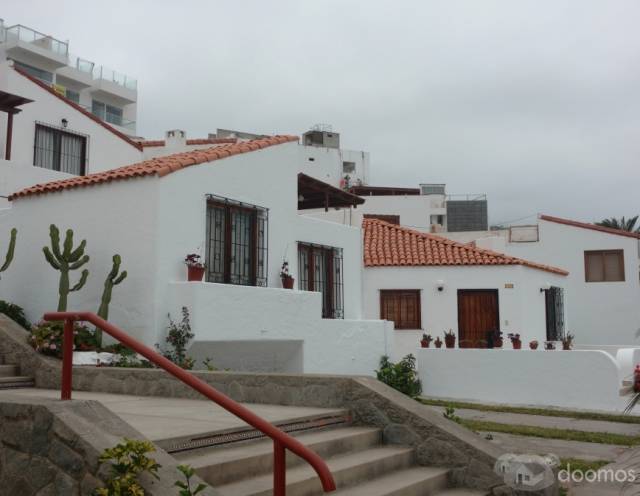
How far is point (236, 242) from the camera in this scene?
14539mm

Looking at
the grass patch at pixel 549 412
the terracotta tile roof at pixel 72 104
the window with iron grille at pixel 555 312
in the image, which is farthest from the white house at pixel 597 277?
the terracotta tile roof at pixel 72 104

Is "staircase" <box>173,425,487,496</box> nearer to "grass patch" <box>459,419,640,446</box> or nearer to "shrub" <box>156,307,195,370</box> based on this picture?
"grass patch" <box>459,419,640,446</box>

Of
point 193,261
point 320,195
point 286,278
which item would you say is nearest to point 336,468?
point 193,261

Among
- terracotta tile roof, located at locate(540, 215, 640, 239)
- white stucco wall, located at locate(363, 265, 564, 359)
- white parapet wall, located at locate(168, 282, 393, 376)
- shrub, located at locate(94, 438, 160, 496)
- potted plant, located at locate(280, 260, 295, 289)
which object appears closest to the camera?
shrub, located at locate(94, 438, 160, 496)

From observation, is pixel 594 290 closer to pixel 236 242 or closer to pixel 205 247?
pixel 236 242

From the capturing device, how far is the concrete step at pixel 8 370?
10.2 m

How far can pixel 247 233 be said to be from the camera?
14.9 meters

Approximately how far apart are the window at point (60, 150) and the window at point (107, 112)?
842 inches

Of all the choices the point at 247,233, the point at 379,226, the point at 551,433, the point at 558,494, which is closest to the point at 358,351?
the point at 247,233

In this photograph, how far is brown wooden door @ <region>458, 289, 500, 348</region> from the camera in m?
20.3

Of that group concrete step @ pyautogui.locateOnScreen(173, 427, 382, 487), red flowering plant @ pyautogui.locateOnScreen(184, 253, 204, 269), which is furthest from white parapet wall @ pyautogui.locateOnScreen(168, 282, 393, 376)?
concrete step @ pyautogui.locateOnScreen(173, 427, 382, 487)

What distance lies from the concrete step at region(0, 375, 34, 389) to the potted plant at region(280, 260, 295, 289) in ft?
21.6

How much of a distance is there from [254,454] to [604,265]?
79.0ft

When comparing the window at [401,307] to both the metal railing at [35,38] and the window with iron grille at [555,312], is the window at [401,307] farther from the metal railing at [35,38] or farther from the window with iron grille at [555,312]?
the metal railing at [35,38]
